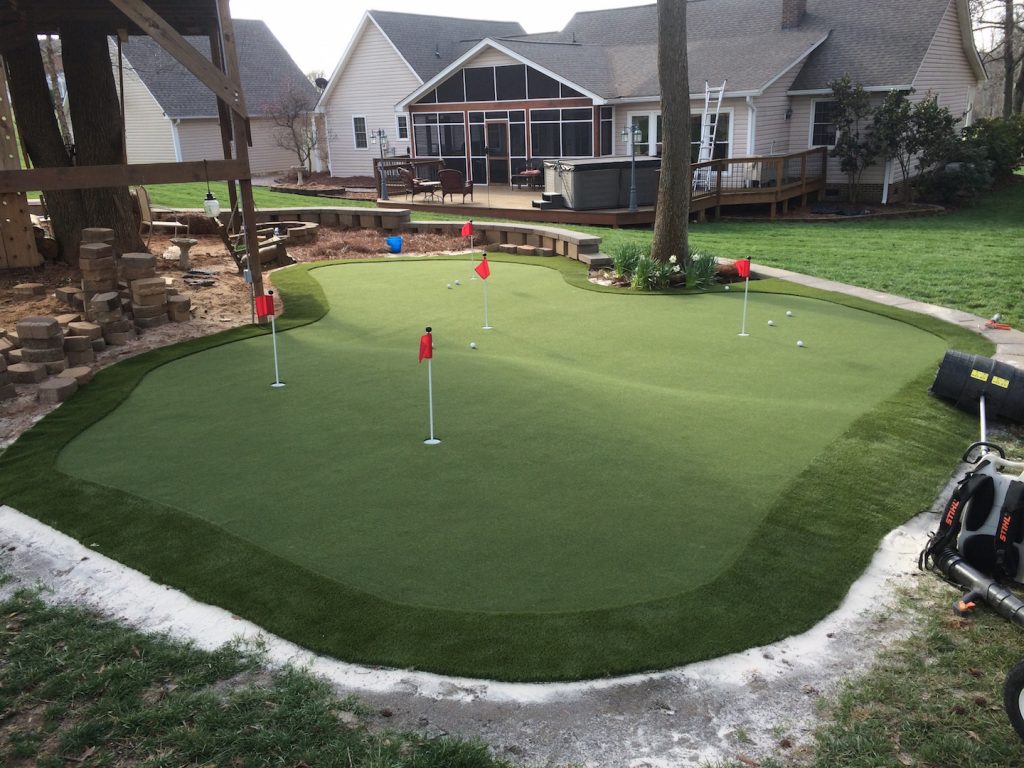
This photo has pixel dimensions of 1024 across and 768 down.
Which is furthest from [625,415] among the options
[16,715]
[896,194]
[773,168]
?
[896,194]

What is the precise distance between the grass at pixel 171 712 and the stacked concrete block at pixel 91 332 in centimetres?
478

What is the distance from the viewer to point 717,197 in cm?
1959

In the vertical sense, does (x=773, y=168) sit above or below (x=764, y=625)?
above

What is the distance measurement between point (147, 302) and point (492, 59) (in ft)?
58.7

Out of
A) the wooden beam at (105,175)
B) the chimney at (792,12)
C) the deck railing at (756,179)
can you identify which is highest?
the chimney at (792,12)

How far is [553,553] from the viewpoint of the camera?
164 inches

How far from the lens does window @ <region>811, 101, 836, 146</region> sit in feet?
70.7

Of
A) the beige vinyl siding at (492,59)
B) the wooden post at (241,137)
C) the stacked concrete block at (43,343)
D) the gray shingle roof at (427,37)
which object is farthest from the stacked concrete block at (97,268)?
the gray shingle roof at (427,37)

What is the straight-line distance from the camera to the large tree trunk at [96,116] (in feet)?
35.5

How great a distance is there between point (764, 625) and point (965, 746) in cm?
90

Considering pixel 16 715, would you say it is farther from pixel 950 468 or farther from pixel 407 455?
pixel 950 468

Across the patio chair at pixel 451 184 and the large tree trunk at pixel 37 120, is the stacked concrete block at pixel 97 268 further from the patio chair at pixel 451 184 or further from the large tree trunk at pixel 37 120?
the patio chair at pixel 451 184

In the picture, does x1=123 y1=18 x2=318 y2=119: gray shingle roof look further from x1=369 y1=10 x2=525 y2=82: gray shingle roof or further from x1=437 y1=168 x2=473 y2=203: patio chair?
x1=437 y1=168 x2=473 y2=203: patio chair

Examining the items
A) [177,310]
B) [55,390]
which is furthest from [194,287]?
[55,390]
